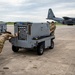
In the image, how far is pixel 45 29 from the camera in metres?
11.1

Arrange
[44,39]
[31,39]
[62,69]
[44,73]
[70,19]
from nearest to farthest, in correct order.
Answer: [44,73] → [62,69] → [31,39] → [44,39] → [70,19]

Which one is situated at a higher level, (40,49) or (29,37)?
(29,37)

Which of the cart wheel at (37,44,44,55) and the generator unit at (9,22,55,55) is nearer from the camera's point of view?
the generator unit at (9,22,55,55)

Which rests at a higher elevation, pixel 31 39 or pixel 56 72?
pixel 31 39

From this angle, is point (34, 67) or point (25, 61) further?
point (25, 61)

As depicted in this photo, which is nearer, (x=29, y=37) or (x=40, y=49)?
(x=29, y=37)

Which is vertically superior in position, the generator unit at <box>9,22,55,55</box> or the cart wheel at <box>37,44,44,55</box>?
the generator unit at <box>9,22,55,55</box>

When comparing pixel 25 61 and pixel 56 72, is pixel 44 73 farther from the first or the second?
pixel 25 61

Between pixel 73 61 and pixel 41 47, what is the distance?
2.12 meters

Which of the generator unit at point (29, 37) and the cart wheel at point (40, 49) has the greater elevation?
the generator unit at point (29, 37)

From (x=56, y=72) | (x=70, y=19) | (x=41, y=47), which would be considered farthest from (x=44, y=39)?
(x=70, y=19)

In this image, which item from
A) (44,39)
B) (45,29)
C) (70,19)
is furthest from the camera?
(70,19)

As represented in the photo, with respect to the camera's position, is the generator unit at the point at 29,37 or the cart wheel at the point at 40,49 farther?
the cart wheel at the point at 40,49

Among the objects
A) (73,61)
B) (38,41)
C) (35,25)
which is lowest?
(73,61)
